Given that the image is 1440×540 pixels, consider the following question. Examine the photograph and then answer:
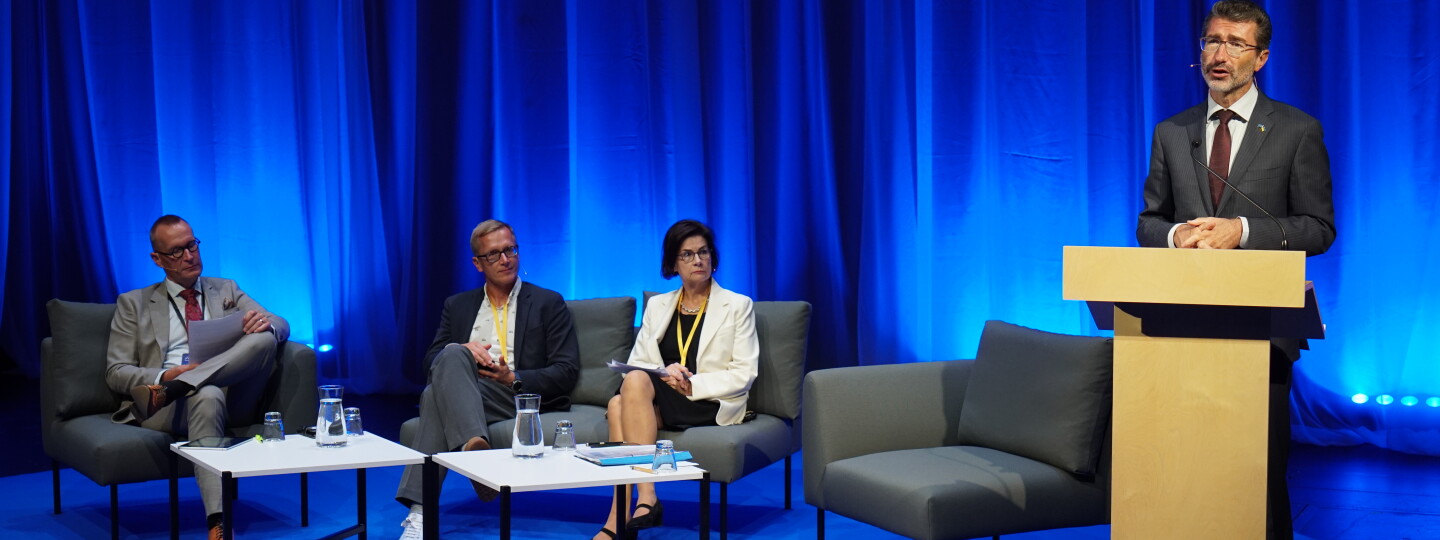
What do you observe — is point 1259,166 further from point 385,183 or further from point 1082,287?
point 385,183

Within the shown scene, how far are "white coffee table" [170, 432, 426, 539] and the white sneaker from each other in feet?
0.45

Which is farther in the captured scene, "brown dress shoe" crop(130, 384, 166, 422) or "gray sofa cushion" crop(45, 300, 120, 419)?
"gray sofa cushion" crop(45, 300, 120, 419)

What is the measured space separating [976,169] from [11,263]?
5047 mm

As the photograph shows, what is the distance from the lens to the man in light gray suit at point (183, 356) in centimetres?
395

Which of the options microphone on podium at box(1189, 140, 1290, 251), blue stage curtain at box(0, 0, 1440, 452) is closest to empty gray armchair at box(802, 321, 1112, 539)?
microphone on podium at box(1189, 140, 1290, 251)

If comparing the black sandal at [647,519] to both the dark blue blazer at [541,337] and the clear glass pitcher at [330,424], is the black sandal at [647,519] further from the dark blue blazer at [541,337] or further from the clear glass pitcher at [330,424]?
the clear glass pitcher at [330,424]

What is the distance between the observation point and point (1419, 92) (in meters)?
5.14

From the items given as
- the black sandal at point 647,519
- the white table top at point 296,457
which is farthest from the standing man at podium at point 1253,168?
the white table top at point 296,457

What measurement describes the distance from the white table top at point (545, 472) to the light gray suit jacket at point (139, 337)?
138 centimetres

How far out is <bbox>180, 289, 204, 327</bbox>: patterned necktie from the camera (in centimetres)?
437

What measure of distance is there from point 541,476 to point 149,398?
5.41 feet

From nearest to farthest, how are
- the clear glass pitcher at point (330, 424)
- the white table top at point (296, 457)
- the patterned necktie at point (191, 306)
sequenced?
the white table top at point (296, 457)
the clear glass pitcher at point (330, 424)
the patterned necktie at point (191, 306)

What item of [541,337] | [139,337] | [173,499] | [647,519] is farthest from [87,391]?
[647,519]

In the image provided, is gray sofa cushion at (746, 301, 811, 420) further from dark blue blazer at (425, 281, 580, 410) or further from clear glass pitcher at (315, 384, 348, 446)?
clear glass pitcher at (315, 384, 348, 446)
